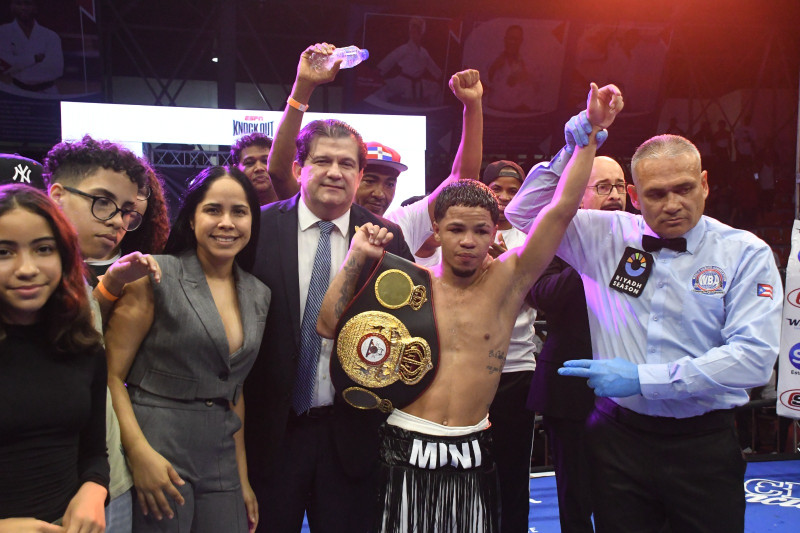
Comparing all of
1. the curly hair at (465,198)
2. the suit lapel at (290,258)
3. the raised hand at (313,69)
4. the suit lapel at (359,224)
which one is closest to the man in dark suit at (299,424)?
the suit lapel at (290,258)

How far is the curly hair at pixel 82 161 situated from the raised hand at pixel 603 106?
4.97 feet

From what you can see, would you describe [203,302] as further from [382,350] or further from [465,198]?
[465,198]

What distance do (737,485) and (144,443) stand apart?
5.95 feet

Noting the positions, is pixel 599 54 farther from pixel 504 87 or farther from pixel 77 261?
pixel 77 261

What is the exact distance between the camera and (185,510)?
1.76 metres

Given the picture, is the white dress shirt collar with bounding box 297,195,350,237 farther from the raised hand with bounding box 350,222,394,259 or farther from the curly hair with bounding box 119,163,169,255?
the curly hair with bounding box 119,163,169,255

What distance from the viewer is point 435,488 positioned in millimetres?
1948

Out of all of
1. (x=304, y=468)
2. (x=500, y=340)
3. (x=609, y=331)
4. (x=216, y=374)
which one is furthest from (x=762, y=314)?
(x=216, y=374)

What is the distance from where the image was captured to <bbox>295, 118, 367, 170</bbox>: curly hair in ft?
7.52

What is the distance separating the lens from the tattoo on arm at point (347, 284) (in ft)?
6.72

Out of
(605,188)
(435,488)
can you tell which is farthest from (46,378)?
(605,188)

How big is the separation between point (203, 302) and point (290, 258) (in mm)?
402

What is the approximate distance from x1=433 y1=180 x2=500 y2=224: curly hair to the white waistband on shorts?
69 cm

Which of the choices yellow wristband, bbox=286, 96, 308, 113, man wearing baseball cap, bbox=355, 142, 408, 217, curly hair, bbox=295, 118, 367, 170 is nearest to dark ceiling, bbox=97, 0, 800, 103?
man wearing baseball cap, bbox=355, 142, 408, 217
